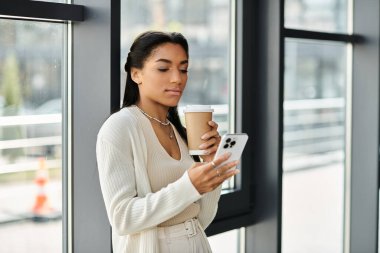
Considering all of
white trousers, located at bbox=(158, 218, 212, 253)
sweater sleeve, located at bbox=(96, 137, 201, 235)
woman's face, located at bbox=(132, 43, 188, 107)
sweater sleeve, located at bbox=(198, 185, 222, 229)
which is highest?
woman's face, located at bbox=(132, 43, 188, 107)

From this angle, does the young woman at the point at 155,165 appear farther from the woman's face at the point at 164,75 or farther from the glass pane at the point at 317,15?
the glass pane at the point at 317,15

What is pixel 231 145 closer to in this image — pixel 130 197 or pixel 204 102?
pixel 130 197

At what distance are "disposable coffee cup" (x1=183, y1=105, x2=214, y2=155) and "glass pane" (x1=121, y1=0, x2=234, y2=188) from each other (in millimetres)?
616

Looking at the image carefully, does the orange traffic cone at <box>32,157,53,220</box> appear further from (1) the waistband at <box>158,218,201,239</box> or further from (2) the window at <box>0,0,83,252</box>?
(1) the waistband at <box>158,218,201,239</box>

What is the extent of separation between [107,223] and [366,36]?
1.90m

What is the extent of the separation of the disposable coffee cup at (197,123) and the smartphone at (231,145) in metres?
0.09

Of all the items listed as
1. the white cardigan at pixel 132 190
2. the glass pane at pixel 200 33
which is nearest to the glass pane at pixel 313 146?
Result: the glass pane at pixel 200 33

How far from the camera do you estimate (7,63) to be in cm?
169

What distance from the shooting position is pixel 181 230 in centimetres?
149

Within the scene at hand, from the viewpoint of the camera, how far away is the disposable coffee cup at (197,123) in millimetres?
1458

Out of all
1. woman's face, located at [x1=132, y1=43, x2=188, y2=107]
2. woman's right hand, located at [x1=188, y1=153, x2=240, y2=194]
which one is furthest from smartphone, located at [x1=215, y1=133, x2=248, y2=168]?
woman's face, located at [x1=132, y1=43, x2=188, y2=107]

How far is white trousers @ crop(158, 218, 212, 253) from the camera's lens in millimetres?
1467

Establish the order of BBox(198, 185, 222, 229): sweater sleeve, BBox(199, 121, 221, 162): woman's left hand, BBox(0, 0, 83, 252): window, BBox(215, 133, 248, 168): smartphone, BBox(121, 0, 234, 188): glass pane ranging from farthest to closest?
BBox(121, 0, 234, 188): glass pane
BBox(0, 0, 83, 252): window
BBox(198, 185, 222, 229): sweater sleeve
BBox(199, 121, 221, 162): woman's left hand
BBox(215, 133, 248, 168): smartphone

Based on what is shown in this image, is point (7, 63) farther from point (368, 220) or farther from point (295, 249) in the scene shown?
point (368, 220)
